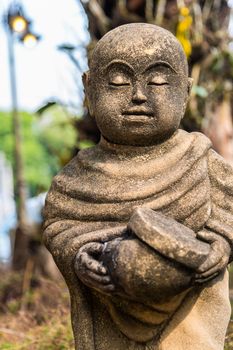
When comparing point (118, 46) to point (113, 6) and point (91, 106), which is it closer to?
point (91, 106)

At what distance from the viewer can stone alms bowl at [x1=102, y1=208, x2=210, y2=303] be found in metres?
2.65

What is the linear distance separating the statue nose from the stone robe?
26 cm

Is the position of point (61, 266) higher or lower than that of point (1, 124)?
higher

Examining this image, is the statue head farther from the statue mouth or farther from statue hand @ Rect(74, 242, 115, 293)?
statue hand @ Rect(74, 242, 115, 293)

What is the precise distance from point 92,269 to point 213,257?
52cm

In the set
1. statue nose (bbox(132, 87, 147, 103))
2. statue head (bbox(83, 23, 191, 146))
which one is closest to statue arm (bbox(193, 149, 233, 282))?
statue head (bbox(83, 23, 191, 146))

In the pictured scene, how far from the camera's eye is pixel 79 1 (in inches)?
291

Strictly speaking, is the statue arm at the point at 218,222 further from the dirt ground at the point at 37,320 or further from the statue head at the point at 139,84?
the dirt ground at the point at 37,320

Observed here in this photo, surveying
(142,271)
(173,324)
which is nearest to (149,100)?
(142,271)

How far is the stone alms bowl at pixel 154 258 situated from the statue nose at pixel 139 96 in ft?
1.82

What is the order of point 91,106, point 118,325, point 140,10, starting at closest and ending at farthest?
1. point 118,325
2. point 91,106
3. point 140,10

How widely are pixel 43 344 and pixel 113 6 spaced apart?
12.7ft

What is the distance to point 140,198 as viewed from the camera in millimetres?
3010

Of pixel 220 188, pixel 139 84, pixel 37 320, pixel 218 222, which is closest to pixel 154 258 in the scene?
pixel 218 222
